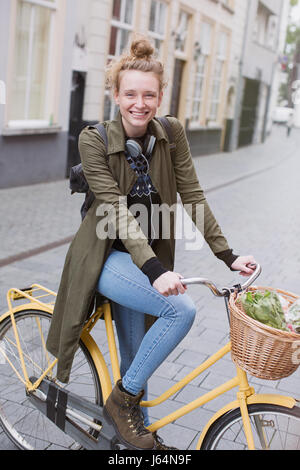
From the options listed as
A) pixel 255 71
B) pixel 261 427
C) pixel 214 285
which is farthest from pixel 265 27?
pixel 261 427

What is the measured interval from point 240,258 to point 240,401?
0.61 m

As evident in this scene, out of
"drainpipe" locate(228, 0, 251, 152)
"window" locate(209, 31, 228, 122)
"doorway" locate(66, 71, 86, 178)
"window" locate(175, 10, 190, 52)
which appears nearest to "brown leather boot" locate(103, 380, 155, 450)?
"doorway" locate(66, 71, 86, 178)

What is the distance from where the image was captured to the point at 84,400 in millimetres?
2676

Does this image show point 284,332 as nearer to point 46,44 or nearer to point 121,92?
point 121,92

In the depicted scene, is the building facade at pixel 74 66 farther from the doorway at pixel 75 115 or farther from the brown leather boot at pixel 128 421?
the brown leather boot at pixel 128 421

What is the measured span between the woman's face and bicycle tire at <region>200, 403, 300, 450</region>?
4.00 feet

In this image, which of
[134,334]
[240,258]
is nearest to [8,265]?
[134,334]

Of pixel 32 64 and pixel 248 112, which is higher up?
pixel 32 64

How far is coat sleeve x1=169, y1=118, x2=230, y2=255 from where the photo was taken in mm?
2654

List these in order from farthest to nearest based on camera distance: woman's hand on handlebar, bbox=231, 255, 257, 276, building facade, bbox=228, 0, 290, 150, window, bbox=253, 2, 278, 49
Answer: window, bbox=253, 2, 278, 49, building facade, bbox=228, 0, 290, 150, woman's hand on handlebar, bbox=231, 255, 257, 276

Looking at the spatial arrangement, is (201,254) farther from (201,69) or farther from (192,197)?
(201,69)

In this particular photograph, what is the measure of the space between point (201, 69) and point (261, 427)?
Answer: 60.2ft

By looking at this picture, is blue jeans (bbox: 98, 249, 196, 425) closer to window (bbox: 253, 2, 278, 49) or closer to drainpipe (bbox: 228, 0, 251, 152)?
drainpipe (bbox: 228, 0, 251, 152)

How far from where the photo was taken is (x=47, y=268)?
6.06 m
